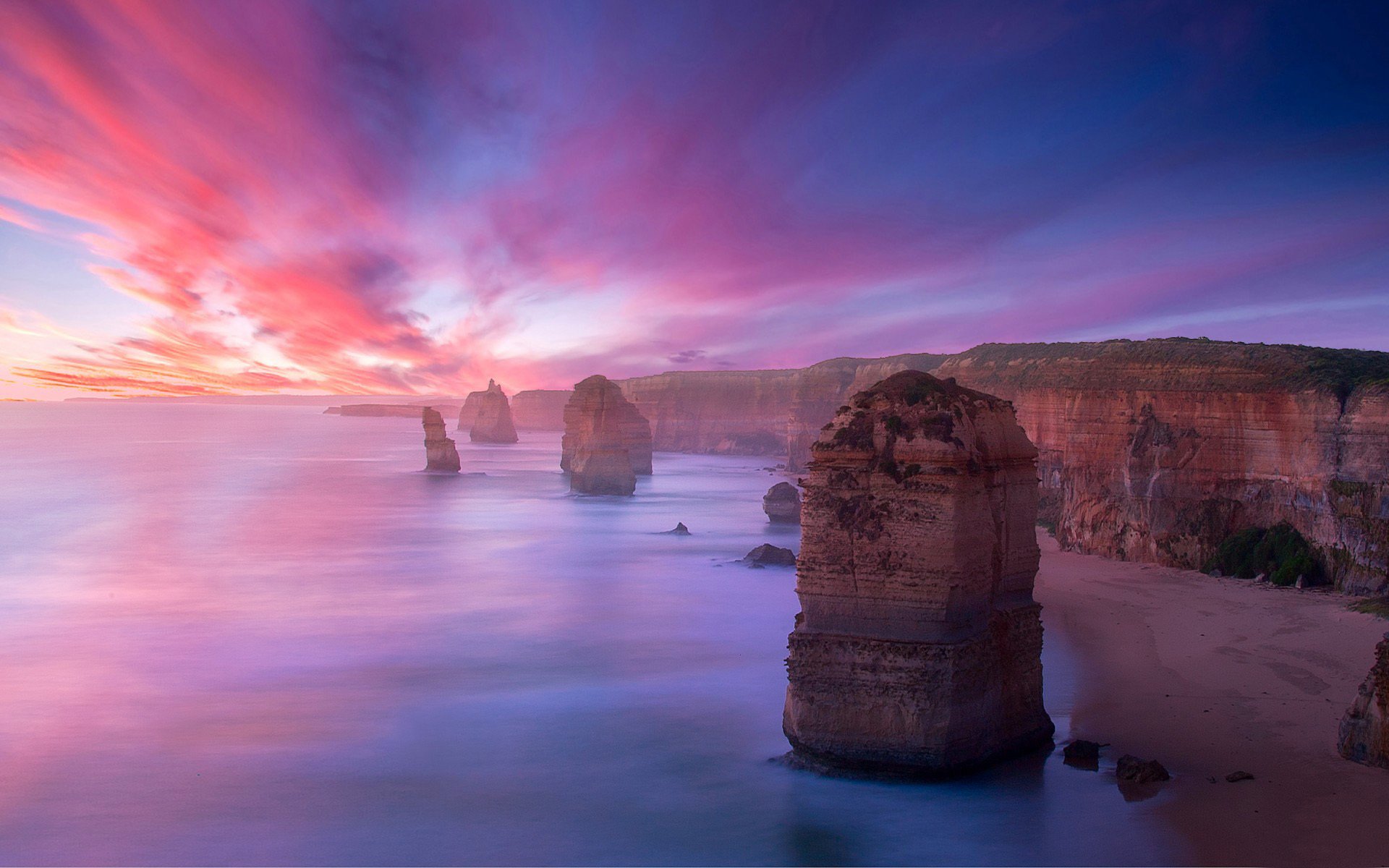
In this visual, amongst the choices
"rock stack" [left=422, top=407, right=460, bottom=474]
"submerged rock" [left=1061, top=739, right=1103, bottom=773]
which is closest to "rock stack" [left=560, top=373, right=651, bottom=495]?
"rock stack" [left=422, top=407, right=460, bottom=474]

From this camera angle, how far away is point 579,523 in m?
51.4

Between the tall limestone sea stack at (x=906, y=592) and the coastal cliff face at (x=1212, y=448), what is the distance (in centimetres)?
1654

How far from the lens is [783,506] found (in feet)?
165

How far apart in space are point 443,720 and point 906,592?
10365 millimetres

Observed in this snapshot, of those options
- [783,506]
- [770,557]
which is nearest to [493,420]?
[783,506]

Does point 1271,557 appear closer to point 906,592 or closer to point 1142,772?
point 1142,772

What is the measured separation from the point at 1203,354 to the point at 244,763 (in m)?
29.5

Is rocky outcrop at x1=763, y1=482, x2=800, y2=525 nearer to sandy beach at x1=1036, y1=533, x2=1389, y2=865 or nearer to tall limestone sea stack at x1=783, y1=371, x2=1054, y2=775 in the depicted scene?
sandy beach at x1=1036, y1=533, x2=1389, y2=865

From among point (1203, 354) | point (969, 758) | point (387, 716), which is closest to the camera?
point (969, 758)

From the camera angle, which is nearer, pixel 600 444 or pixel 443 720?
pixel 443 720

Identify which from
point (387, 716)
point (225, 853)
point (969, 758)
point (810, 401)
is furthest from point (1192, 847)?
point (810, 401)

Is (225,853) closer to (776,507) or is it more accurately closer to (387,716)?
Result: (387,716)

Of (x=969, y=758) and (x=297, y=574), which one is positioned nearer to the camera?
(x=969, y=758)

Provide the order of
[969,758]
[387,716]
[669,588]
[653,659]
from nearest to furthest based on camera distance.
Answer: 1. [969,758]
2. [387,716]
3. [653,659]
4. [669,588]
